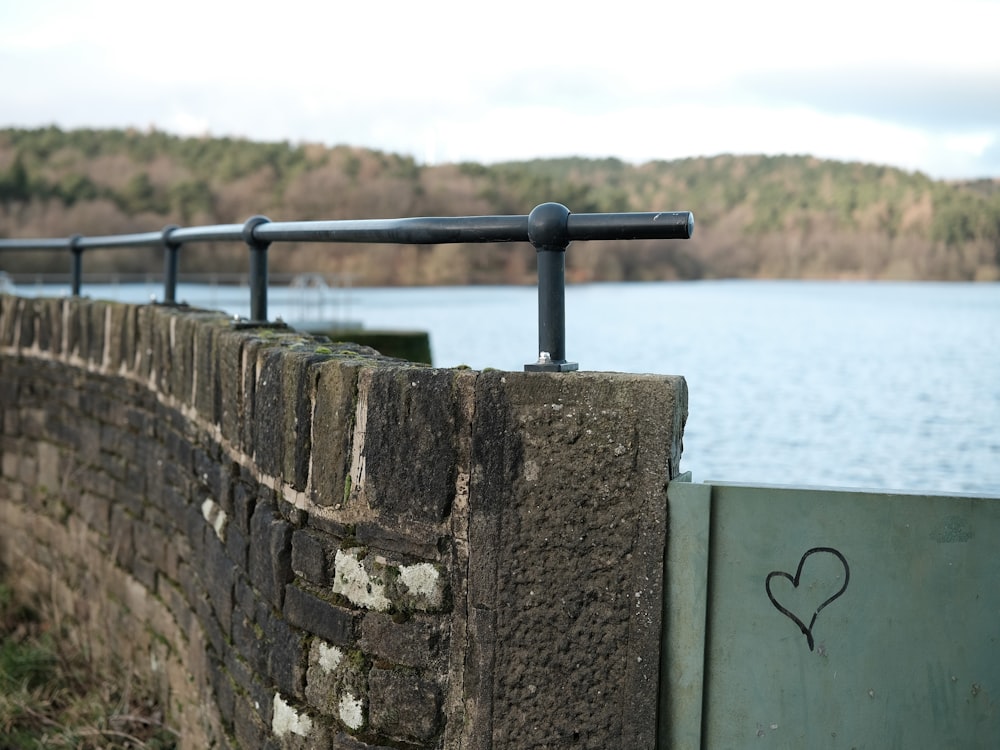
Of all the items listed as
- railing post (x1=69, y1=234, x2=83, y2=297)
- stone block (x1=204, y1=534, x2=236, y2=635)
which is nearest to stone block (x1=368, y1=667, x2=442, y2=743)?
stone block (x1=204, y1=534, x2=236, y2=635)

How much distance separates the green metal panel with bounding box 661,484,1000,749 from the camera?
8.04ft

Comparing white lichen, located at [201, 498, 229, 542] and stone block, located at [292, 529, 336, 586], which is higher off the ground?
stone block, located at [292, 529, 336, 586]

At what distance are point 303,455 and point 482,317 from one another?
32656mm

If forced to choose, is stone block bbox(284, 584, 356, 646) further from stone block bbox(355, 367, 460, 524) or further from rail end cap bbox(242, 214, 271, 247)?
rail end cap bbox(242, 214, 271, 247)

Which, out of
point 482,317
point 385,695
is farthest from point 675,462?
point 482,317

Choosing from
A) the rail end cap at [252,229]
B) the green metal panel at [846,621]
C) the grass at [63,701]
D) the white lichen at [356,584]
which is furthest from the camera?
the grass at [63,701]

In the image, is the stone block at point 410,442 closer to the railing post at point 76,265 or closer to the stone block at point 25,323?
the railing post at point 76,265

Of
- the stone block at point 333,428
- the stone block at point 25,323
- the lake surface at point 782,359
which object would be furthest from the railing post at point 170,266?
the stone block at point 333,428

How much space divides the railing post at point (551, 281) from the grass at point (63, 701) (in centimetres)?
303

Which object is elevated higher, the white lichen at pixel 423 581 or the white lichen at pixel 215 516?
the white lichen at pixel 423 581

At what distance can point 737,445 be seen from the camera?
16562 mm

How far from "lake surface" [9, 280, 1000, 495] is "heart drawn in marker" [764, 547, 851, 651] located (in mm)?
1982

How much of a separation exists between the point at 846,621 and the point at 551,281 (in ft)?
3.27

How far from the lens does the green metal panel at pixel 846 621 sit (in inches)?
96.4
